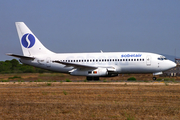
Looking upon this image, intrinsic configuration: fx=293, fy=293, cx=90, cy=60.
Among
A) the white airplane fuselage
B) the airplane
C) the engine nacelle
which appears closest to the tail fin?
the airplane

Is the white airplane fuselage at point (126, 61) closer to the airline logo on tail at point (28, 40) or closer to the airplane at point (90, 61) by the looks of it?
the airplane at point (90, 61)

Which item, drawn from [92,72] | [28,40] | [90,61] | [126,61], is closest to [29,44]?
[28,40]

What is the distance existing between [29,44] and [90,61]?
317 inches

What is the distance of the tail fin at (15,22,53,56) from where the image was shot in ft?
119

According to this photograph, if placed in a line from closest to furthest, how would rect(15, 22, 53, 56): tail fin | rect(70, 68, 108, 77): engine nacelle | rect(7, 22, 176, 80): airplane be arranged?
rect(70, 68, 108, 77): engine nacelle, rect(7, 22, 176, 80): airplane, rect(15, 22, 53, 56): tail fin

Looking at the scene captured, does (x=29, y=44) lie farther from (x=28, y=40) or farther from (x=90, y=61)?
(x=90, y=61)

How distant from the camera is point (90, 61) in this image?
113ft

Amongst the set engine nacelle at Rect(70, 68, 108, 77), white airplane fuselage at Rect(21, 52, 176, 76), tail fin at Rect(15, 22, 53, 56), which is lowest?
engine nacelle at Rect(70, 68, 108, 77)

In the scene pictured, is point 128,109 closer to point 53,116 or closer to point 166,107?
point 166,107

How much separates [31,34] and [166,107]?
91.3 ft

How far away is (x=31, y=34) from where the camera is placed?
36688 mm

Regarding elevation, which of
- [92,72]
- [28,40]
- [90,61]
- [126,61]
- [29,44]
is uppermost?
[28,40]

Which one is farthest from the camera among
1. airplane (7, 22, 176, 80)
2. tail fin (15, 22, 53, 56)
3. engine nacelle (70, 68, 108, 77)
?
tail fin (15, 22, 53, 56)

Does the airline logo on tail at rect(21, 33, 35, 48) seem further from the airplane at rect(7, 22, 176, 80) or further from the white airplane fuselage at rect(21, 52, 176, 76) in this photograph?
the white airplane fuselage at rect(21, 52, 176, 76)
